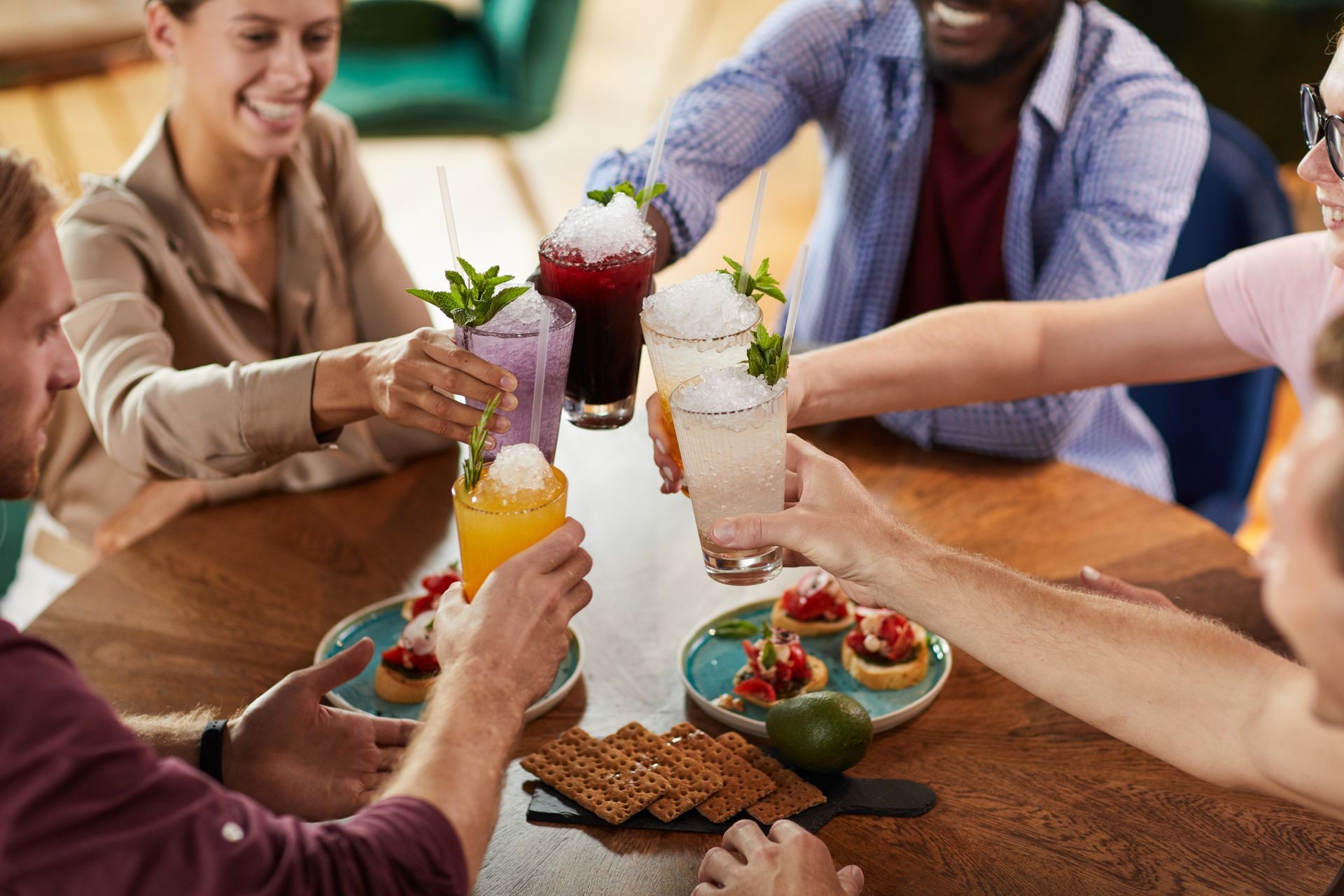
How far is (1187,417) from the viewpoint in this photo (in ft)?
9.49

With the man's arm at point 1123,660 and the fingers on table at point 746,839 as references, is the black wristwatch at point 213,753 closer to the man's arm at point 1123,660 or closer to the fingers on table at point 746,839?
the fingers on table at point 746,839

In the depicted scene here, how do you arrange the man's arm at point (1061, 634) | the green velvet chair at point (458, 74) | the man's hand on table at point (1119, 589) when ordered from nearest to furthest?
the man's arm at point (1061, 634) → the man's hand on table at point (1119, 589) → the green velvet chair at point (458, 74)

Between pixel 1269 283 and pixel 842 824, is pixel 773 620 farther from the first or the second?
pixel 1269 283

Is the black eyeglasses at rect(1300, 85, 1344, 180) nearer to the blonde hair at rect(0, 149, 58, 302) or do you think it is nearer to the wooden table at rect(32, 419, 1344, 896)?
the wooden table at rect(32, 419, 1344, 896)

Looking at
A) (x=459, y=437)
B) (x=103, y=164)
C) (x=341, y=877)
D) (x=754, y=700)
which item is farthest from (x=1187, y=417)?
(x=103, y=164)

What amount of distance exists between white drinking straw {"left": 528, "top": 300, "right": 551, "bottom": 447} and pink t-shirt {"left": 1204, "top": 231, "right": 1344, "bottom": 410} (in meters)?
1.29

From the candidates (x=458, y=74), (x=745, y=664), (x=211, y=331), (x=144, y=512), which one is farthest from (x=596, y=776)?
(x=458, y=74)

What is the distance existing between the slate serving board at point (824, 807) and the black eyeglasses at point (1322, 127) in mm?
1062

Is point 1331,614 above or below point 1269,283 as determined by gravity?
above

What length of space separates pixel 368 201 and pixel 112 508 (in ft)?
2.81

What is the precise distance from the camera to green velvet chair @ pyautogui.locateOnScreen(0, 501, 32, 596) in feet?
8.71

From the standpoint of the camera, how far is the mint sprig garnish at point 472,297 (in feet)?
4.97

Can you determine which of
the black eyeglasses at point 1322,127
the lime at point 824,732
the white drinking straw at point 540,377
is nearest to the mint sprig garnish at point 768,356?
the white drinking straw at point 540,377

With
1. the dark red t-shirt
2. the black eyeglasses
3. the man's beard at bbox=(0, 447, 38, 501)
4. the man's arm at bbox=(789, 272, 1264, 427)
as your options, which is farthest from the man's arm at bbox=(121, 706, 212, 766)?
the dark red t-shirt
